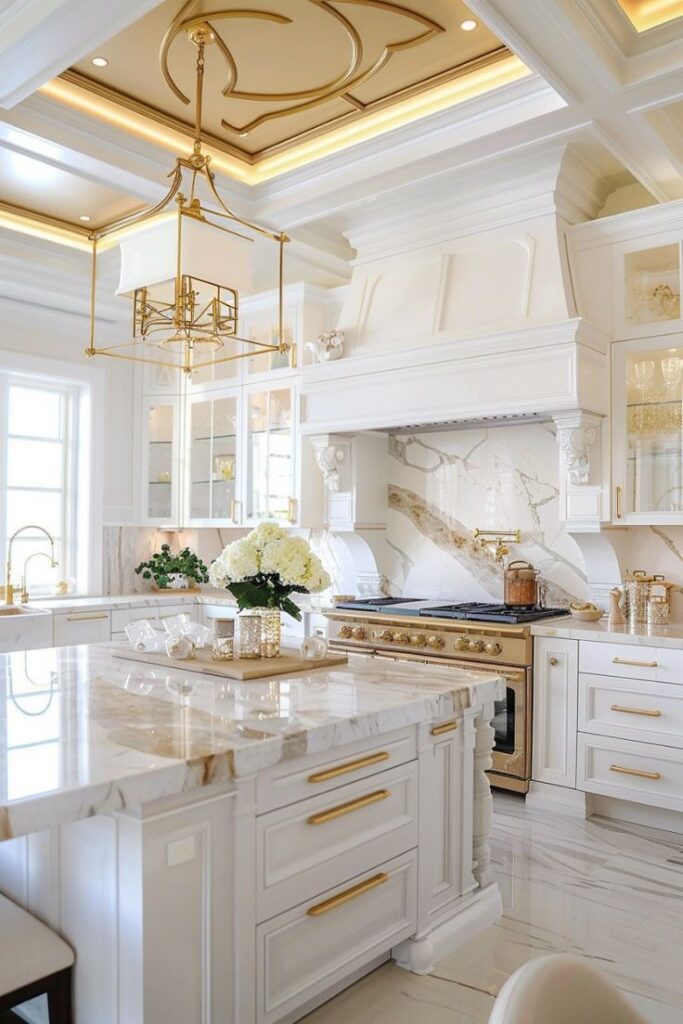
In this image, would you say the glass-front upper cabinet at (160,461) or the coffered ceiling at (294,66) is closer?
the coffered ceiling at (294,66)

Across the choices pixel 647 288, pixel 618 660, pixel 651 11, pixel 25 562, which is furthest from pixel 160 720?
pixel 25 562

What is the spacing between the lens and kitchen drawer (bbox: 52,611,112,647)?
4.83m

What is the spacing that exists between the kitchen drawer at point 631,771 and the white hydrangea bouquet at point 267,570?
5.85 feet

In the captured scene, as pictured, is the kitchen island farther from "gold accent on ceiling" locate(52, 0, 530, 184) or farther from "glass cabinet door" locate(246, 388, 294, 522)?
"glass cabinet door" locate(246, 388, 294, 522)

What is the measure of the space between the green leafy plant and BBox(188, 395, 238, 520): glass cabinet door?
35cm

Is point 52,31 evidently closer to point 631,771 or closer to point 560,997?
point 560,997

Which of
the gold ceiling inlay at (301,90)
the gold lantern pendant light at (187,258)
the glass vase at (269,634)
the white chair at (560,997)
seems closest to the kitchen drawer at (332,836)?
the glass vase at (269,634)

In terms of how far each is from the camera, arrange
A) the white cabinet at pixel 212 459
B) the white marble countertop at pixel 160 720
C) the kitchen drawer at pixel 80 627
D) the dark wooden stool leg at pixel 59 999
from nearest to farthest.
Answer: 1. the white marble countertop at pixel 160 720
2. the dark wooden stool leg at pixel 59 999
3. the kitchen drawer at pixel 80 627
4. the white cabinet at pixel 212 459

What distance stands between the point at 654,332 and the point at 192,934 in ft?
10.8

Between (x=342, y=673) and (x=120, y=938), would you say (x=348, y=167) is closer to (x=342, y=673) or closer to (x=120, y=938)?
(x=342, y=673)

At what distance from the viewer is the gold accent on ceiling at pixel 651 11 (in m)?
2.82

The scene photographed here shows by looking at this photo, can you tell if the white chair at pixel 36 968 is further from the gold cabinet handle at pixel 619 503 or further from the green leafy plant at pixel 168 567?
the green leafy plant at pixel 168 567

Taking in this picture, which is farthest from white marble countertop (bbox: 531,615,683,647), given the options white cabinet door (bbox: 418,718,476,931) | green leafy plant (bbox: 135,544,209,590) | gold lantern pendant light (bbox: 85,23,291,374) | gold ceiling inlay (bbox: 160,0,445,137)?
green leafy plant (bbox: 135,544,209,590)

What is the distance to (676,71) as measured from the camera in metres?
2.89
